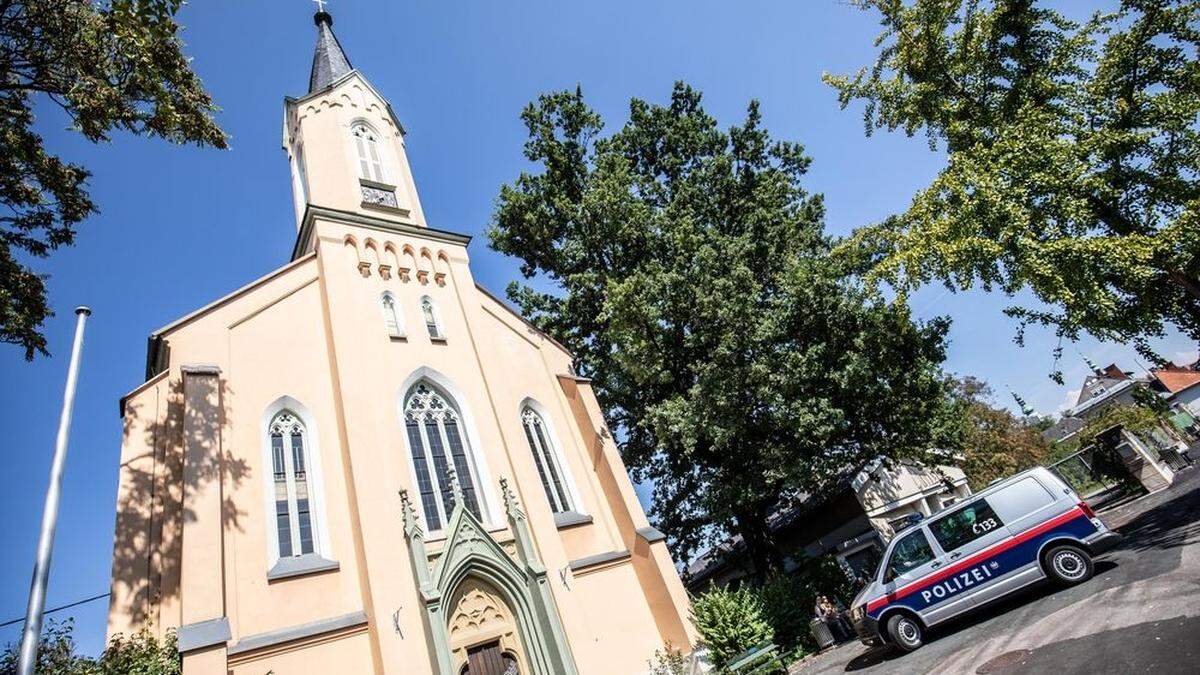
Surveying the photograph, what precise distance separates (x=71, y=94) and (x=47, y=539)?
20.9 feet

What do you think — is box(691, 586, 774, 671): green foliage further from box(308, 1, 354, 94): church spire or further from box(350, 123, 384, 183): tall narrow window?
box(308, 1, 354, 94): church spire

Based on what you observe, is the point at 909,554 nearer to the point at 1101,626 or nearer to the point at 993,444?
the point at 1101,626

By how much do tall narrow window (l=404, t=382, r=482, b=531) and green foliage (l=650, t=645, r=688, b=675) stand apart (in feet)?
17.6

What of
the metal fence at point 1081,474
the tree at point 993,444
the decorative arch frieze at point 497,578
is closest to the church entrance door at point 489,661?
the decorative arch frieze at point 497,578

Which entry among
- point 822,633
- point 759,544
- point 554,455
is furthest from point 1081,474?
point 554,455

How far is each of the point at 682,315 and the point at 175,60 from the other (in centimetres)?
1327

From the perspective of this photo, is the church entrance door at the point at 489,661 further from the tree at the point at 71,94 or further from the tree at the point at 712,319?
the tree at the point at 71,94

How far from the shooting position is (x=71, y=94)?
27.0 ft

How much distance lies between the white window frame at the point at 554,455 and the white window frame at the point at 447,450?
52.8 inches

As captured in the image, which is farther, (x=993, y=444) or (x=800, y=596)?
(x=993, y=444)

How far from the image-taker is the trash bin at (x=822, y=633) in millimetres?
15008

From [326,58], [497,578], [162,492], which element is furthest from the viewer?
[326,58]

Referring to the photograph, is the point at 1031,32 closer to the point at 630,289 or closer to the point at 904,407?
the point at 904,407

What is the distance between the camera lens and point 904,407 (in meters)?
16.0
